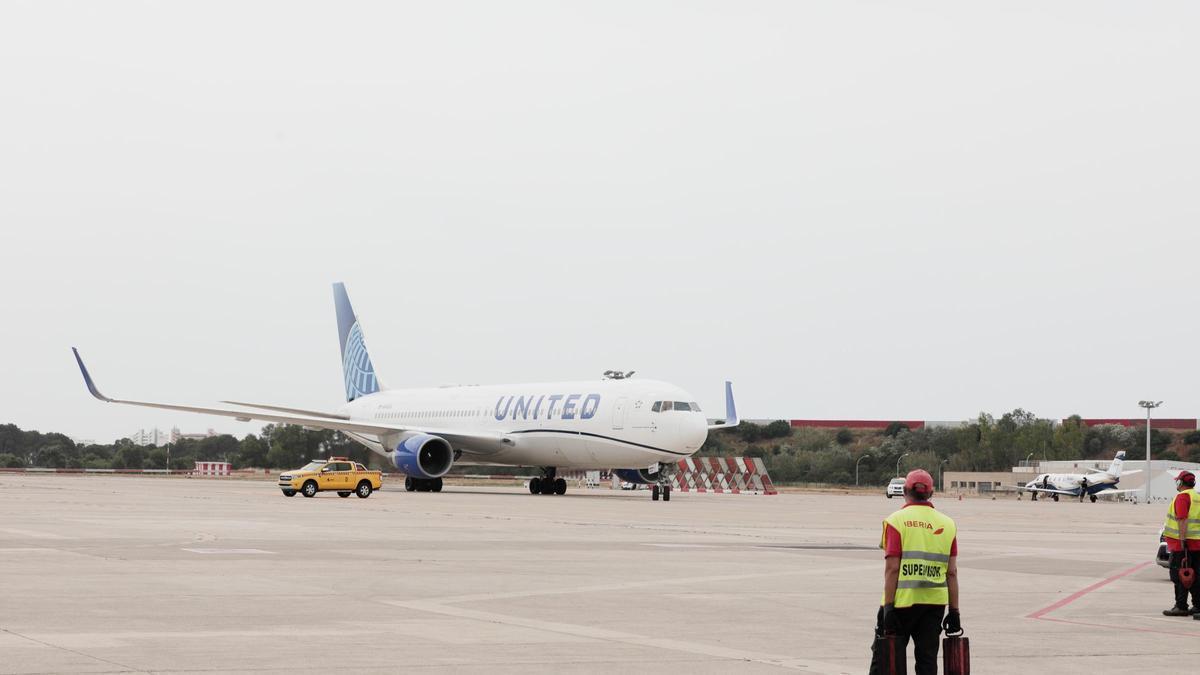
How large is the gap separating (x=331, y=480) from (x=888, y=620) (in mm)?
41487

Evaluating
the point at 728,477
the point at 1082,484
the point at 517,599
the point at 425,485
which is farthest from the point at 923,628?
the point at 1082,484

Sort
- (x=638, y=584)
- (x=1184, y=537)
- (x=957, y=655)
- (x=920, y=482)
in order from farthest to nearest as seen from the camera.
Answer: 1. (x=638, y=584)
2. (x=1184, y=537)
3. (x=920, y=482)
4. (x=957, y=655)

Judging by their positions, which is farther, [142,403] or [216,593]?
[142,403]

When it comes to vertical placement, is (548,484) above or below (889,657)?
below

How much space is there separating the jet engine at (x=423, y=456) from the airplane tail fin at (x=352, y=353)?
1395 centimetres

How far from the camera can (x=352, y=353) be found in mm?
73250

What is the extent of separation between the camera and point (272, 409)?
62.8m

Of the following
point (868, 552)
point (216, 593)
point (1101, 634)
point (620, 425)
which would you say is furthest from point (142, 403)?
point (1101, 634)

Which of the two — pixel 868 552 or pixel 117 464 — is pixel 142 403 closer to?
pixel 868 552

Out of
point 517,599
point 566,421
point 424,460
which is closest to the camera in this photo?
point 517,599

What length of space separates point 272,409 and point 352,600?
4876 centimetres

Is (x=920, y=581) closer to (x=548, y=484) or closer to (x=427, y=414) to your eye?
(x=548, y=484)

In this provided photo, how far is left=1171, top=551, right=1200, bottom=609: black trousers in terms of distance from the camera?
16.5 metres

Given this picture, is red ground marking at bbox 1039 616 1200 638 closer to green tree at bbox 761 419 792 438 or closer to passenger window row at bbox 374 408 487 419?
passenger window row at bbox 374 408 487 419
